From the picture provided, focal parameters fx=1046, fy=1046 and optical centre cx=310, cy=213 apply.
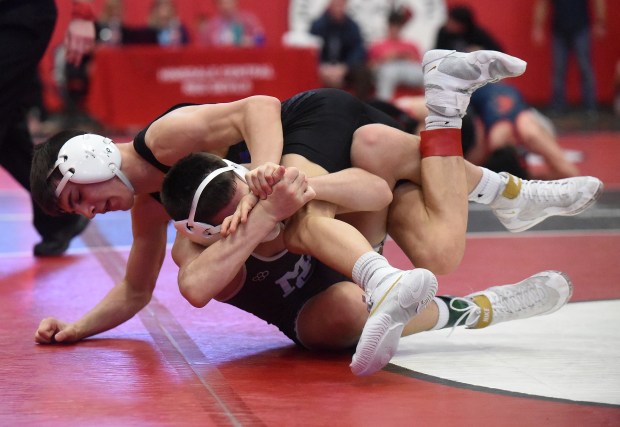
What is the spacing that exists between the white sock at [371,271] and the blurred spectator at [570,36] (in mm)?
11752

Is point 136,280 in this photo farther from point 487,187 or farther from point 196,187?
point 487,187

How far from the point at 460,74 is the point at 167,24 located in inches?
363

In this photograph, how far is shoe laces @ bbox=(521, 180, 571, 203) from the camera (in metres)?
3.86

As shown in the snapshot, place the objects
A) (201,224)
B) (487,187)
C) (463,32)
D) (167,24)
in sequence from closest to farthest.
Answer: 1. (201,224)
2. (487,187)
3. (463,32)
4. (167,24)

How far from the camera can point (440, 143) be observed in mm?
3598

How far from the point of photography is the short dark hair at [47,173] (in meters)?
3.30

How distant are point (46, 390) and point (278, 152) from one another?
996 millimetres

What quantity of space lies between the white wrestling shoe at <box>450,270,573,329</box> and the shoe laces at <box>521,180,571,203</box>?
44 cm

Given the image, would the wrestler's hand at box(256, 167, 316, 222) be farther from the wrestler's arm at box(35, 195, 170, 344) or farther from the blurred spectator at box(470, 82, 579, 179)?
the blurred spectator at box(470, 82, 579, 179)

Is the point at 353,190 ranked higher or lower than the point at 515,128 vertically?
higher

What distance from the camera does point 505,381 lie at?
9.62 feet

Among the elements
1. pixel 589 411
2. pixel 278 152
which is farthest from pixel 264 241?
pixel 589 411

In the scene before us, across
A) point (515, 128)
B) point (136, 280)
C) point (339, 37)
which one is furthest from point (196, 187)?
point (339, 37)

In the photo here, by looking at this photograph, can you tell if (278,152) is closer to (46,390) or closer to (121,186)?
(121,186)
